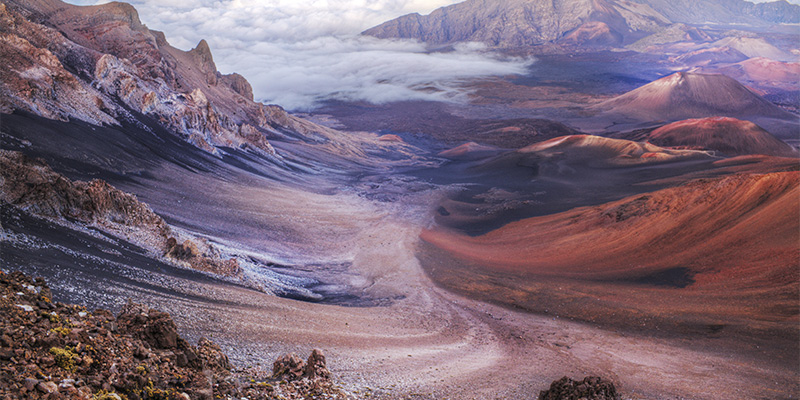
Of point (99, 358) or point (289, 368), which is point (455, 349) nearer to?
point (289, 368)

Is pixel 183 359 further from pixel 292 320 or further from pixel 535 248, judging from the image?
pixel 535 248

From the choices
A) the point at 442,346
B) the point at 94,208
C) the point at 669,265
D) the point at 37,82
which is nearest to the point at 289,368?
the point at 442,346

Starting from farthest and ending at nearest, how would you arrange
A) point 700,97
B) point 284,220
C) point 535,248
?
point 700,97 → point 284,220 → point 535,248

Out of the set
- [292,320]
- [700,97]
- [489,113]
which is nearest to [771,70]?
[700,97]

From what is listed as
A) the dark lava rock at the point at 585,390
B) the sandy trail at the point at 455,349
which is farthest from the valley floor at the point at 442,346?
the dark lava rock at the point at 585,390

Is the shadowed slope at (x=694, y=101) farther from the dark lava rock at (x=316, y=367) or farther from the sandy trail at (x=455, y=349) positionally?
the dark lava rock at (x=316, y=367)
